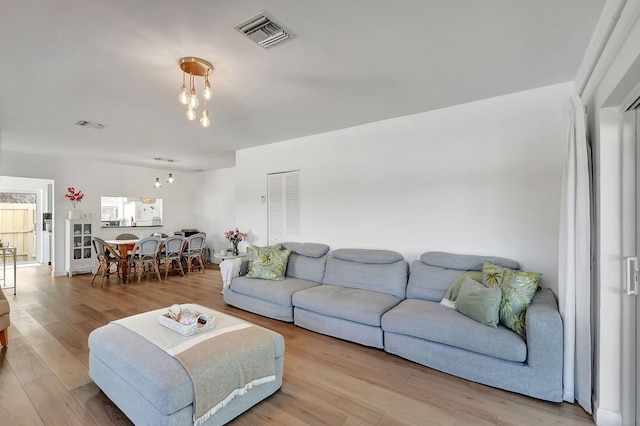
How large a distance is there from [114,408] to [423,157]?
3717 mm

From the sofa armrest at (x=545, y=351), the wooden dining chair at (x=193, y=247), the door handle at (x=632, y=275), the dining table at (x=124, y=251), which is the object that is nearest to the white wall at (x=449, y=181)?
the sofa armrest at (x=545, y=351)

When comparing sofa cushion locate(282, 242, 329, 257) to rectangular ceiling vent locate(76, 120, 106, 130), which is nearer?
rectangular ceiling vent locate(76, 120, 106, 130)

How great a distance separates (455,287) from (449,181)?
1225 millimetres

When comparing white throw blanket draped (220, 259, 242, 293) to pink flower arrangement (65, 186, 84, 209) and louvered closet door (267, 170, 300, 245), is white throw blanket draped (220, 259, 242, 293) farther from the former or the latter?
pink flower arrangement (65, 186, 84, 209)

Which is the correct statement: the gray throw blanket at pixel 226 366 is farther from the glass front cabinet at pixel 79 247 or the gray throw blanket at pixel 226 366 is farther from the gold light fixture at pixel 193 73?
the glass front cabinet at pixel 79 247

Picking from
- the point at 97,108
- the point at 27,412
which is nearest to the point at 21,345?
the point at 27,412

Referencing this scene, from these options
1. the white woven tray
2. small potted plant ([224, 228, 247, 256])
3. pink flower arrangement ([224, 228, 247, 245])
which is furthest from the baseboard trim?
pink flower arrangement ([224, 228, 247, 245])

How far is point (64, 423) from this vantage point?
1.89m

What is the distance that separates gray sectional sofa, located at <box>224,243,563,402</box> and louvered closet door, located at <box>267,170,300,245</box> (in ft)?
1.27

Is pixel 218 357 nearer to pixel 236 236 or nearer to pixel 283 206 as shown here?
pixel 283 206

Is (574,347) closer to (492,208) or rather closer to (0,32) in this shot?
(492,208)

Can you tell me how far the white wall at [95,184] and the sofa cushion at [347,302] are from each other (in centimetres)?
616

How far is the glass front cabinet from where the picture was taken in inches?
251

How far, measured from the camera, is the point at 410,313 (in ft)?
8.85
